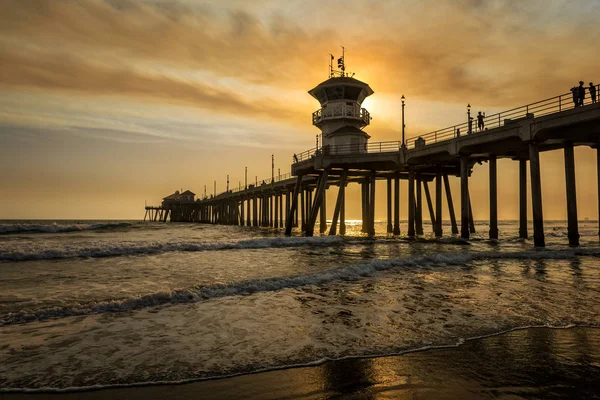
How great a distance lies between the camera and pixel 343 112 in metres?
43.0

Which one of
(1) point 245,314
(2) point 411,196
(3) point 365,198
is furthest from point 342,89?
(1) point 245,314

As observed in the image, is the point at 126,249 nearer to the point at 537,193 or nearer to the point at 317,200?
the point at 317,200

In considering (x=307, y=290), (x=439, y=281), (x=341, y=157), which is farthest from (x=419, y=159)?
(x=307, y=290)

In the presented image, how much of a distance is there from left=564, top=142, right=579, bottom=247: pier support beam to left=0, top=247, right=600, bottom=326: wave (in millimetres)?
5549

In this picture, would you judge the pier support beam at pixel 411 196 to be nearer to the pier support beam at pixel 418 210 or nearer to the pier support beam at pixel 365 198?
the pier support beam at pixel 418 210

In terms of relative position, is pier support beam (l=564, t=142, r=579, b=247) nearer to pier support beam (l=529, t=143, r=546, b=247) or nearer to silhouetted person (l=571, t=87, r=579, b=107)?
pier support beam (l=529, t=143, r=546, b=247)

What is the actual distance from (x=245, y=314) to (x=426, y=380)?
4.40m

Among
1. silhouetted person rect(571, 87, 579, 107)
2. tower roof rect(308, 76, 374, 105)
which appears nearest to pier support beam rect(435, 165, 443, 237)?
tower roof rect(308, 76, 374, 105)

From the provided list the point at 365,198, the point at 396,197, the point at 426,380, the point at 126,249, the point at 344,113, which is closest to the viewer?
the point at 426,380

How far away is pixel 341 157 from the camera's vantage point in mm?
34531

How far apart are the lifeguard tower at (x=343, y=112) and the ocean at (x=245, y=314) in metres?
28.5

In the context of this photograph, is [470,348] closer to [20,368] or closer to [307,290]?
[307,290]

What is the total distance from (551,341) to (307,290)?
6100mm

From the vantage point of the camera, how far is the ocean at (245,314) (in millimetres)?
5152
